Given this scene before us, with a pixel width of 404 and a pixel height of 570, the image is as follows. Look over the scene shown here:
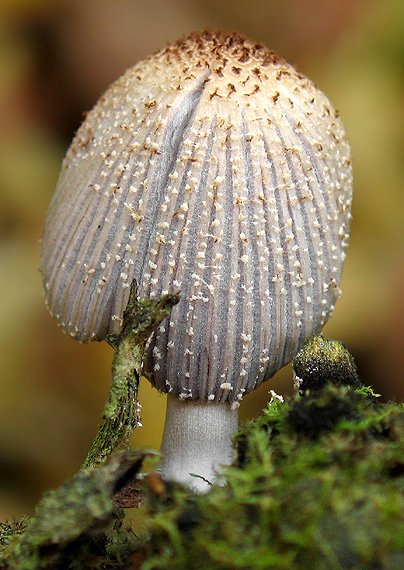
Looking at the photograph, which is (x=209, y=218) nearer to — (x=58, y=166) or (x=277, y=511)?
(x=277, y=511)

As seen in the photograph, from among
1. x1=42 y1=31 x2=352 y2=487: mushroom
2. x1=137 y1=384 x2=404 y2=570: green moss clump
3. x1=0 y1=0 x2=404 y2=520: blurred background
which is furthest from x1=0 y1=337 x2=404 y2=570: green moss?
x1=0 y1=0 x2=404 y2=520: blurred background

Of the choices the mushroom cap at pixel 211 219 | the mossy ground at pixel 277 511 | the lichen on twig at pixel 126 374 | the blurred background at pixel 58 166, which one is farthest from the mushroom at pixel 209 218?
the blurred background at pixel 58 166

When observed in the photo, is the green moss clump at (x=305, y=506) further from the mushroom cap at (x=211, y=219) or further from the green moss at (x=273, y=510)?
the mushroom cap at (x=211, y=219)

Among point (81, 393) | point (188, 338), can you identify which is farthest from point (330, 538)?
point (81, 393)

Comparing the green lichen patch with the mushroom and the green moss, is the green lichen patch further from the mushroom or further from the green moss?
the mushroom

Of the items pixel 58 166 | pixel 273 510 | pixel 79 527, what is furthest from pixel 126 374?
pixel 58 166

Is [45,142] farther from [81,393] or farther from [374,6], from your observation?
[374,6]
